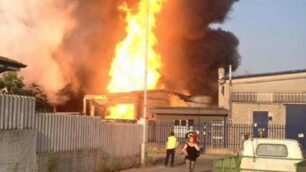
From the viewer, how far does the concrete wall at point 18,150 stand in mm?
14758

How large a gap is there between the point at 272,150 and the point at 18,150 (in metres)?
6.46

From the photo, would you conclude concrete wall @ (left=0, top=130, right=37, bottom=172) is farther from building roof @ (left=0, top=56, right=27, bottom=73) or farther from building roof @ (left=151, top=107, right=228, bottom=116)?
building roof @ (left=151, top=107, right=228, bottom=116)

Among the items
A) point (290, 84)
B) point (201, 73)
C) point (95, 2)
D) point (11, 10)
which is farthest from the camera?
point (201, 73)

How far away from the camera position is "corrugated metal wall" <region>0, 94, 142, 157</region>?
49.7 feet

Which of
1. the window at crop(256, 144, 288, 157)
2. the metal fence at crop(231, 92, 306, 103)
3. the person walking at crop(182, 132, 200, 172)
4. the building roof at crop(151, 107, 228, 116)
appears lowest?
the person walking at crop(182, 132, 200, 172)

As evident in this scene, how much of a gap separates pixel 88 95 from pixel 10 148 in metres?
35.3

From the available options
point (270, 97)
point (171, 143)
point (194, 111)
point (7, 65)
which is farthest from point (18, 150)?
point (270, 97)

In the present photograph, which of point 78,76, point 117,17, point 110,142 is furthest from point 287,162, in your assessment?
point 78,76

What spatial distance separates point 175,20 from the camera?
49719 millimetres

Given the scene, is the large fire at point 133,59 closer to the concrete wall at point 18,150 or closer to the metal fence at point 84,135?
the metal fence at point 84,135

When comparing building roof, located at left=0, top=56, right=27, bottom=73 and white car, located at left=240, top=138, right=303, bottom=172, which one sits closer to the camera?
white car, located at left=240, top=138, right=303, bottom=172

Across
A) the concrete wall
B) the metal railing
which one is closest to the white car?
the metal railing

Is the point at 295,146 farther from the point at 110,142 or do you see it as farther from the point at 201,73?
the point at 201,73

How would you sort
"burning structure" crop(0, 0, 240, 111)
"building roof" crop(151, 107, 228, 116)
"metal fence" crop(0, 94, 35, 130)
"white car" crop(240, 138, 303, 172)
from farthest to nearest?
"burning structure" crop(0, 0, 240, 111), "building roof" crop(151, 107, 228, 116), "metal fence" crop(0, 94, 35, 130), "white car" crop(240, 138, 303, 172)
